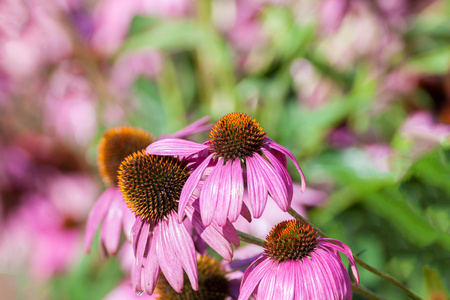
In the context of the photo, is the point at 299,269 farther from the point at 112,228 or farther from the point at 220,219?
the point at 112,228

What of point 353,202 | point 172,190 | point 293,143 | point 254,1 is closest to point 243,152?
point 172,190

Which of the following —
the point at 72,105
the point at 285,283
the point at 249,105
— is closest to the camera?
the point at 285,283

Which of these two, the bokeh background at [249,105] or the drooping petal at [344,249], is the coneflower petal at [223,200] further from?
the bokeh background at [249,105]

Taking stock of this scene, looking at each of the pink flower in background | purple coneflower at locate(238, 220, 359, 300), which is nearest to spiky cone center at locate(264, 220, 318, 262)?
purple coneflower at locate(238, 220, 359, 300)

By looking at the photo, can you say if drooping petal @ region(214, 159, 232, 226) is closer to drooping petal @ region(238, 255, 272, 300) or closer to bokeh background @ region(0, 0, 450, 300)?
drooping petal @ region(238, 255, 272, 300)

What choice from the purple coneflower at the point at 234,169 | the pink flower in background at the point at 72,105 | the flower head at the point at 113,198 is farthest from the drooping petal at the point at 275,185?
the pink flower in background at the point at 72,105

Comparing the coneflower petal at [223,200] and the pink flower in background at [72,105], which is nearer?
the coneflower petal at [223,200]

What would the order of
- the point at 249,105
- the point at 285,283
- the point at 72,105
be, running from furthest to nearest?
the point at 72,105, the point at 249,105, the point at 285,283

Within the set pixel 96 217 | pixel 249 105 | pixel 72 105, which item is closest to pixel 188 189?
pixel 96 217
